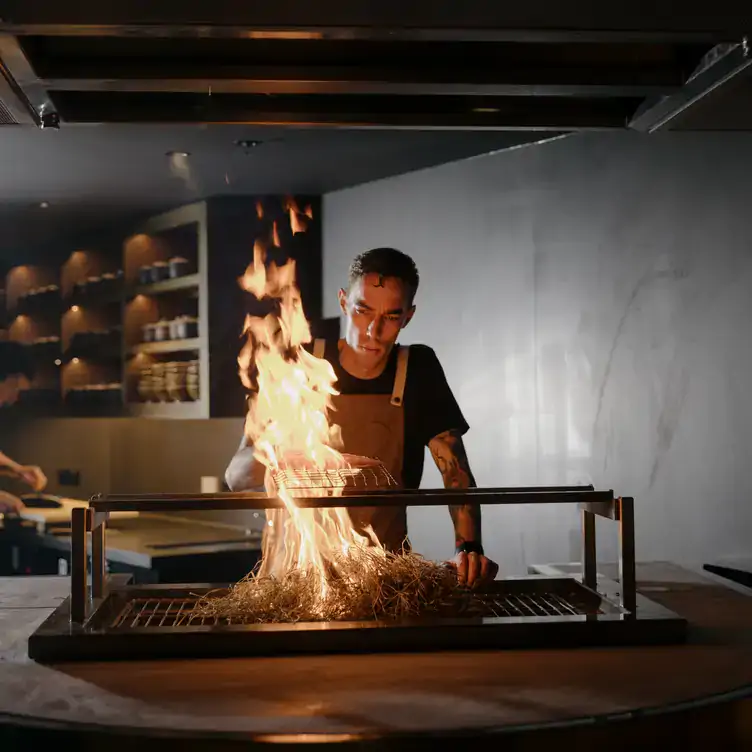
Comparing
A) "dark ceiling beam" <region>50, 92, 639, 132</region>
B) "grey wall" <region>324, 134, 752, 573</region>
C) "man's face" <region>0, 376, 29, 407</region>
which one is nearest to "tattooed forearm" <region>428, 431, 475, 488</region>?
"grey wall" <region>324, 134, 752, 573</region>

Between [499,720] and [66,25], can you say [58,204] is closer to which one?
[66,25]

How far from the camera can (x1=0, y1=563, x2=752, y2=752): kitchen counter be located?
3.57 ft

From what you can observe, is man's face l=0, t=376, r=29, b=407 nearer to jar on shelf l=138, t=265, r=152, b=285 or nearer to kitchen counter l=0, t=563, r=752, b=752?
jar on shelf l=138, t=265, r=152, b=285

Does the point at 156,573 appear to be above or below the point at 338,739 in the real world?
below

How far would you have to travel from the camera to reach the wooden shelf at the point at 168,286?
4629 millimetres

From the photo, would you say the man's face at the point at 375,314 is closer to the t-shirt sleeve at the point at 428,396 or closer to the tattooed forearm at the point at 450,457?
the t-shirt sleeve at the point at 428,396

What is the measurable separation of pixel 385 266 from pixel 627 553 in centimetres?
154

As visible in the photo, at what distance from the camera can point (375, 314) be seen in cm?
292

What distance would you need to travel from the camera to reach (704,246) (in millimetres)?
3025

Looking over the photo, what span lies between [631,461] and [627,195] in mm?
917

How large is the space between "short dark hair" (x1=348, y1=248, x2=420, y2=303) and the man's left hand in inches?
51.3

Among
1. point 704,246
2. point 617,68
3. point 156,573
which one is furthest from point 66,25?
point 156,573

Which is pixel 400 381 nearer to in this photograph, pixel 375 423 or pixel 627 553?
pixel 375 423

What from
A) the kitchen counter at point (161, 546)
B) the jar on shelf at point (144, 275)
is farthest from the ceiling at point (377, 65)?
the jar on shelf at point (144, 275)
